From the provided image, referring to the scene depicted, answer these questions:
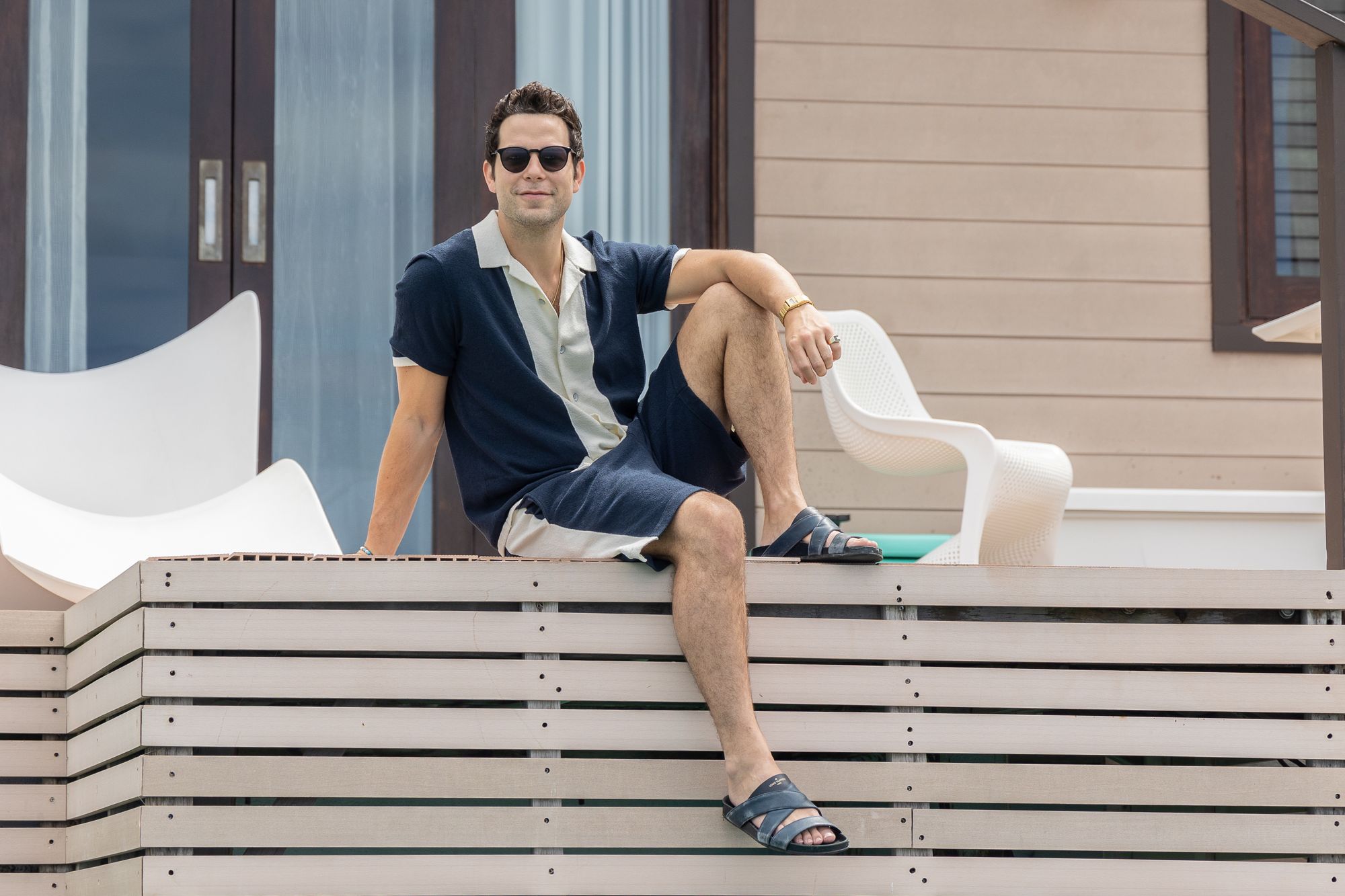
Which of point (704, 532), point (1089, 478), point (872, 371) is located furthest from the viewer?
point (1089, 478)

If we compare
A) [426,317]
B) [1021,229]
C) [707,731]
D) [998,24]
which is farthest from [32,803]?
[998,24]

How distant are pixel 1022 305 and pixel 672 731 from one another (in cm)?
258

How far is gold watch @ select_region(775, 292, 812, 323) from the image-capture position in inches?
92.8

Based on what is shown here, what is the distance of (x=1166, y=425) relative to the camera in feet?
14.5

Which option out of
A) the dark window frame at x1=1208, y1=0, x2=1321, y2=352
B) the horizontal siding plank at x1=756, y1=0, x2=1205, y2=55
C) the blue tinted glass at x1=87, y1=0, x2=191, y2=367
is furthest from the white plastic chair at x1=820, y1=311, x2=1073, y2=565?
the blue tinted glass at x1=87, y1=0, x2=191, y2=367

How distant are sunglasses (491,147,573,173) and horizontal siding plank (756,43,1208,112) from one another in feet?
6.37

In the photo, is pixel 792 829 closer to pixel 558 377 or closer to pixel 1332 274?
pixel 558 377

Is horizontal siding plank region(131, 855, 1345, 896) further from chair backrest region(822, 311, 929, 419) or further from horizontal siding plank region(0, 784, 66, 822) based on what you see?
chair backrest region(822, 311, 929, 419)

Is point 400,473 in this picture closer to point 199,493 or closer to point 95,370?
point 199,493

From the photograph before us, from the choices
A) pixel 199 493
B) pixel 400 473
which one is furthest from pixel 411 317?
pixel 199 493

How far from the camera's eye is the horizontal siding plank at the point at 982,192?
14.2ft

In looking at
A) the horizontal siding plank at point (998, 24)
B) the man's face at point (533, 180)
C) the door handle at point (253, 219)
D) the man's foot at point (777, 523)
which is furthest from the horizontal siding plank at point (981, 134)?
the man's foot at point (777, 523)

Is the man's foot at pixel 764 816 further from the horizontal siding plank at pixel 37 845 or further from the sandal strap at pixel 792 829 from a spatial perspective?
the horizontal siding plank at pixel 37 845

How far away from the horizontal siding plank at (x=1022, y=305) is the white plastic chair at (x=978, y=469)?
2.36ft
